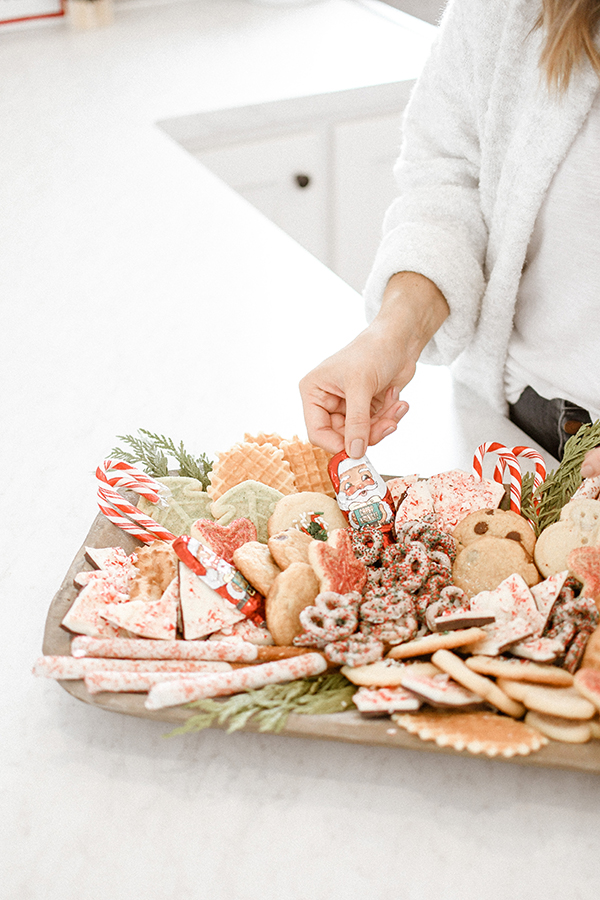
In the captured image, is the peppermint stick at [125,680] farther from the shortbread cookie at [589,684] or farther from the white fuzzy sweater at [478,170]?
the white fuzzy sweater at [478,170]

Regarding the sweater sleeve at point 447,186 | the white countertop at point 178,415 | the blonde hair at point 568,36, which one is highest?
the blonde hair at point 568,36

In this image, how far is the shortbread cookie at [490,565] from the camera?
2.16 feet

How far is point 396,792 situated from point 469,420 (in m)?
0.52

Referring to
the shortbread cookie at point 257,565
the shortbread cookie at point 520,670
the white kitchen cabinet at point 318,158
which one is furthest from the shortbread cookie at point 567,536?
the white kitchen cabinet at point 318,158

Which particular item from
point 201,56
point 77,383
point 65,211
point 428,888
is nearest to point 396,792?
point 428,888

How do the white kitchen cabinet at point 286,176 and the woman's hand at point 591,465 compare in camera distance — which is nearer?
the woman's hand at point 591,465

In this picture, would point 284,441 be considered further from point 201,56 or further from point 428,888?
point 201,56

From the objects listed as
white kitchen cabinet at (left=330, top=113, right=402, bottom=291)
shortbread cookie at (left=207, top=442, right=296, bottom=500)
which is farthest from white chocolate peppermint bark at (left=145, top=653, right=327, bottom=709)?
white kitchen cabinet at (left=330, top=113, right=402, bottom=291)

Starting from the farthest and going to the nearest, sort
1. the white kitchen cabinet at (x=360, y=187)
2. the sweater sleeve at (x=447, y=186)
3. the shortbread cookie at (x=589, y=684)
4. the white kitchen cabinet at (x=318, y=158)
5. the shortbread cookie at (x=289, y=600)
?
the white kitchen cabinet at (x=360, y=187) → the white kitchen cabinet at (x=318, y=158) → the sweater sleeve at (x=447, y=186) → the shortbread cookie at (x=289, y=600) → the shortbread cookie at (x=589, y=684)

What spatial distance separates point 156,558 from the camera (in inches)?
26.9

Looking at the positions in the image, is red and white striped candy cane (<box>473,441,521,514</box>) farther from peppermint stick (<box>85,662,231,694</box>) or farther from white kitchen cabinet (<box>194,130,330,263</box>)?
white kitchen cabinet (<box>194,130,330,263</box>)

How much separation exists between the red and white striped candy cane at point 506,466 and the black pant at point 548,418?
6.3 inches

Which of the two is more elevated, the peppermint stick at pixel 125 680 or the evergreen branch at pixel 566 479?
the evergreen branch at pixel 566 479

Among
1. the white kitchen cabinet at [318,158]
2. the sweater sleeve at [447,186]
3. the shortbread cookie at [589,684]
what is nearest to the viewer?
the shortbread cookie at [589,684]
